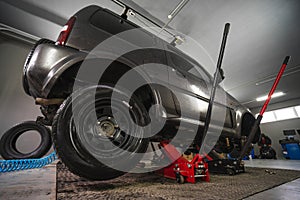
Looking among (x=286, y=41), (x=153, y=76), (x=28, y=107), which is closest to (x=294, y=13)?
(x=286, y=41)

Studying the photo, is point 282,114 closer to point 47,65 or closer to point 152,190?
point 152,190

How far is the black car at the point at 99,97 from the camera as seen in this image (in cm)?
82

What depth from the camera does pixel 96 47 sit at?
1061 millimetres

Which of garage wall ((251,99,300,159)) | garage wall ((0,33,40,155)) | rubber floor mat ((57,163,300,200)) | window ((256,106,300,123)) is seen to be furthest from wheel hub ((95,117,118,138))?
window ((256,106,300,123))

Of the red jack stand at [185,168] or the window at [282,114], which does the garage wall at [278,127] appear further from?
the red jack stand at [185,168]

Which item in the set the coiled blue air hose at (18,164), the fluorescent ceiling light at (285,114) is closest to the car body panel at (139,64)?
the coiled blue air hose at (18,164)

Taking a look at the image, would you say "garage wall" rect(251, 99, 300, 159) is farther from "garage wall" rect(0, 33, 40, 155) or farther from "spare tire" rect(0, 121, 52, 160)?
"garage wall" rect(0, 33, 40, 155)

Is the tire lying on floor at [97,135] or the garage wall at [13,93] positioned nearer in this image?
the tire lying on floor at [97,135]

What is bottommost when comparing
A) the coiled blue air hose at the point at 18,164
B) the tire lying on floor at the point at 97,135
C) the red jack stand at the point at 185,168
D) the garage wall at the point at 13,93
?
the coiled blue air hose at the point at 18,164

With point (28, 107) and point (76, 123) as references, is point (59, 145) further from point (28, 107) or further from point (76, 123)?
point (28, 107)

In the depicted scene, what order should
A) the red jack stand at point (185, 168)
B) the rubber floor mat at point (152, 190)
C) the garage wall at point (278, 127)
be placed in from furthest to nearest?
the garage wall at point (278, 127)
the red jack stand at point (185, 168)
the rubber floor mat at point (152, 190)

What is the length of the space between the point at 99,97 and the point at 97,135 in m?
0.26

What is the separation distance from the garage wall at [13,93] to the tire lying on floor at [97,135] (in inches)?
139

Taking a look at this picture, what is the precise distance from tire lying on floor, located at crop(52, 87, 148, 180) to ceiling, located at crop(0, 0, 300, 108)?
2.50 metres
